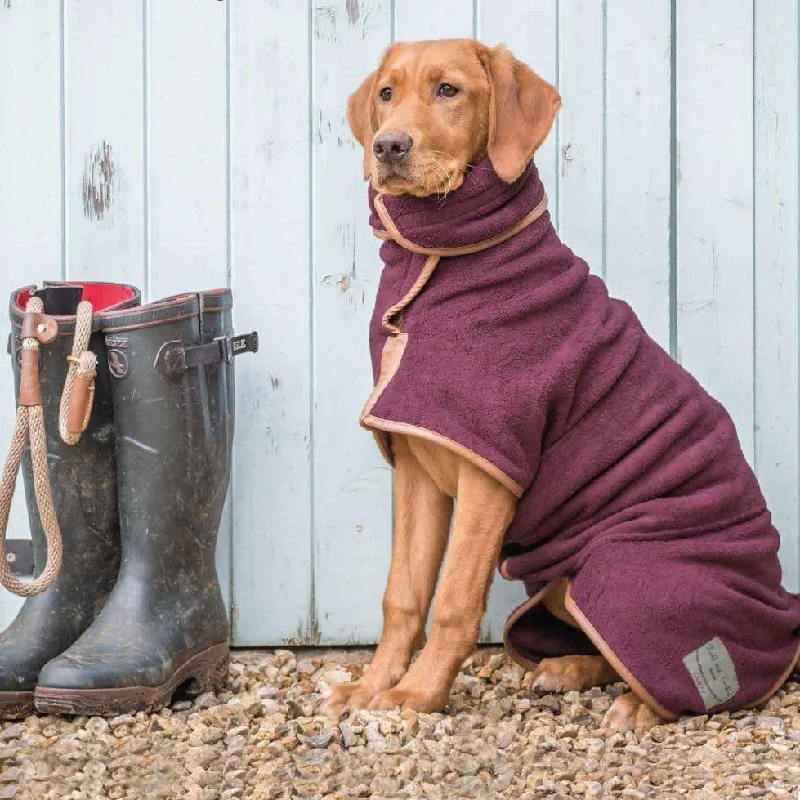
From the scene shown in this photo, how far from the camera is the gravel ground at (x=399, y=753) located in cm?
199

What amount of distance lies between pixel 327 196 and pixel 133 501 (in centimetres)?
97

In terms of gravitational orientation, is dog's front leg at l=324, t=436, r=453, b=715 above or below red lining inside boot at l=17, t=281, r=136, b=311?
below

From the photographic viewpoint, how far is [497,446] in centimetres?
227

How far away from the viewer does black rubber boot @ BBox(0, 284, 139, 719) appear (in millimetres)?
2441

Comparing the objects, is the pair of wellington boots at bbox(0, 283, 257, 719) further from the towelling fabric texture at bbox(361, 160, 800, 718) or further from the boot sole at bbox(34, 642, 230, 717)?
the towelling fabric texture at bbox(361, 160, 800, 718)

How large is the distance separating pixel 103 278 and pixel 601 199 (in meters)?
1.31

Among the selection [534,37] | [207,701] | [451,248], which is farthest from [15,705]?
[534,37]

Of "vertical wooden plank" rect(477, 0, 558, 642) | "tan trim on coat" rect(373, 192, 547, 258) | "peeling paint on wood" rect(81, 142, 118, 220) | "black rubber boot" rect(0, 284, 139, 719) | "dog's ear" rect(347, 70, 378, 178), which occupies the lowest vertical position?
"black rubber boot" rect(0, 284, 139, 719)

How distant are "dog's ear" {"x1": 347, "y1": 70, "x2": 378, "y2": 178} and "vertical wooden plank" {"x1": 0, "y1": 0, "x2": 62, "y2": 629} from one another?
828 millimetres

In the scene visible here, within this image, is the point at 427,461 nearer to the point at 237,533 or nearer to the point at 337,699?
the point at 337,699

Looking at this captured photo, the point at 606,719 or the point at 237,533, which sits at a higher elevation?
the point at 237,533

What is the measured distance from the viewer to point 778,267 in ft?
9.95

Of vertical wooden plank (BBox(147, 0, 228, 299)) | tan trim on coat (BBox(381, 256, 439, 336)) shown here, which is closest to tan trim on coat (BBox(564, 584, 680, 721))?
tan trim on coat (BBox(381, 256, 439, 336))

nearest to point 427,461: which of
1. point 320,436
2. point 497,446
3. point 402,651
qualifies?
point 497,446
